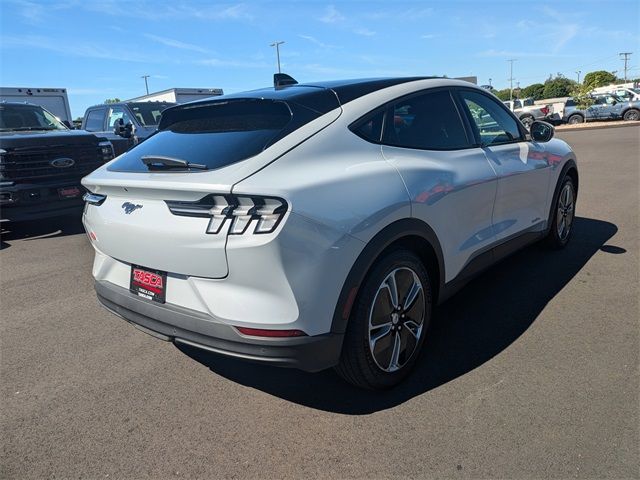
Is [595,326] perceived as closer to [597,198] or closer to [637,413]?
[637,413]

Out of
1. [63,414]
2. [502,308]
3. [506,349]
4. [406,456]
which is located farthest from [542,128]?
[63,414]

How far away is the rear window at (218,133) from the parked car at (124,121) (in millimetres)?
7123

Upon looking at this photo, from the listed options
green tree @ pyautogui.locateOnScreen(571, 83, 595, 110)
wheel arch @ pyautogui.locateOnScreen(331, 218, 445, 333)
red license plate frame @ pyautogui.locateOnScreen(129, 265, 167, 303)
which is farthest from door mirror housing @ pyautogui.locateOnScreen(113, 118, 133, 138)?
green tree @ pyautogui.locateOnScreen(571, 83, 595, 110)

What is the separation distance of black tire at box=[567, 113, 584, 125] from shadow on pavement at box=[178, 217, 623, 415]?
3271 cm

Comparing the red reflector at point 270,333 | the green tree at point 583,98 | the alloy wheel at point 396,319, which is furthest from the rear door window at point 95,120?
the green tree at point 583,98

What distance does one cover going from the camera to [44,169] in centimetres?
689

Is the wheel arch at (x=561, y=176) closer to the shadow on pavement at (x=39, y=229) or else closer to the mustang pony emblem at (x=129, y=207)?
the mustang pony emblem at (x=129, y=207)

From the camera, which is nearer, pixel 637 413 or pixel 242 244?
pixel 242 244

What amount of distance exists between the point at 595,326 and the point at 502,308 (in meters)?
0.65

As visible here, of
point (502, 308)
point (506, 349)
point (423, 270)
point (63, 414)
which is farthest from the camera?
point (502, 308)

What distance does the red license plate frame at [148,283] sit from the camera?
2.53 metres

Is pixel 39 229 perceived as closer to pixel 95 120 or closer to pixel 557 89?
pixel 95 120

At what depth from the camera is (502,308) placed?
3836 millimetres

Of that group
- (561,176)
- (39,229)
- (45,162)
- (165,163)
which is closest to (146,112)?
(39,229)
